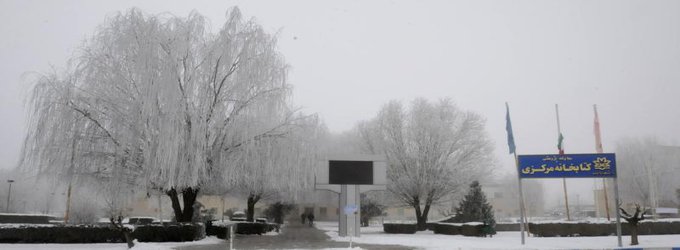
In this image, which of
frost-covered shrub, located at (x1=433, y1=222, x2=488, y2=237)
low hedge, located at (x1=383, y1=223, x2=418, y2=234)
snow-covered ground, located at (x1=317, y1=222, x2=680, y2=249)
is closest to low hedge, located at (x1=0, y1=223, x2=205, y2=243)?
snow-covered ground, located at (x1=317, y1=222, x2=680, y2=249)

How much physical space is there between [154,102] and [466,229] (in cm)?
1957

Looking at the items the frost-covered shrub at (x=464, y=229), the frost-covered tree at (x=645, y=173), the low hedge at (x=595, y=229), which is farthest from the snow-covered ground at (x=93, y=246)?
the frost-covered tree at (x=645, y=173)

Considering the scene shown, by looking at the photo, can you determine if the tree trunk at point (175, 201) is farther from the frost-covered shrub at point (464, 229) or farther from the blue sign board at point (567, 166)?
the frost-covered shrub at point (464, 229)

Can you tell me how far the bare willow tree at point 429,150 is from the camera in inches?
1463

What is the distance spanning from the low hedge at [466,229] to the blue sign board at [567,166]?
7.43 metres

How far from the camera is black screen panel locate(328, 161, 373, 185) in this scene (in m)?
29.1

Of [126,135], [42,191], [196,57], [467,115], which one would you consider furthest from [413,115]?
[42,191]

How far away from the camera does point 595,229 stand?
29.9 meters

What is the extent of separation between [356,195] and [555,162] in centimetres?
1142

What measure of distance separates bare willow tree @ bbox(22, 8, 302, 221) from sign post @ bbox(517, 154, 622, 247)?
1139cm

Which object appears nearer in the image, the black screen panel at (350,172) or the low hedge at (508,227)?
the black screen panel at (350,172)

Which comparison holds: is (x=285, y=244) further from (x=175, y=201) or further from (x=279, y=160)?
(x=175, y=201)

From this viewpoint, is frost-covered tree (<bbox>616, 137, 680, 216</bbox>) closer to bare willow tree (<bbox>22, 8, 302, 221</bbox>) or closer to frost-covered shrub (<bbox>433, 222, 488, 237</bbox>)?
frost-covered shrub (<bbox>433, 222, 488, 237</bbox>)

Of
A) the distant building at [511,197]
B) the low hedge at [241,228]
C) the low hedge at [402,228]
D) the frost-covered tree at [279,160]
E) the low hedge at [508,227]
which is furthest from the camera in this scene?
the distant building at [511,197]
